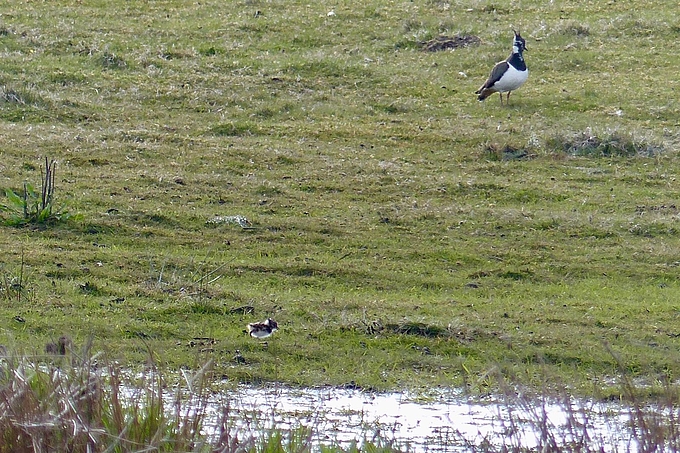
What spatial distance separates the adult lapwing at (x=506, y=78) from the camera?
16.4m

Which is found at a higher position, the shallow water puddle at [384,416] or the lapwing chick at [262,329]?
the lapwing chick at [262,329]

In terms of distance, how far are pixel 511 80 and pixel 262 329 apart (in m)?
9.46

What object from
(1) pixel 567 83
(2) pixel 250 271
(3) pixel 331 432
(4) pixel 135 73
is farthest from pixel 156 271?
(1) pixel 567 83

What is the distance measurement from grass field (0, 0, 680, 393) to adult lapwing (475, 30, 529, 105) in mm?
244

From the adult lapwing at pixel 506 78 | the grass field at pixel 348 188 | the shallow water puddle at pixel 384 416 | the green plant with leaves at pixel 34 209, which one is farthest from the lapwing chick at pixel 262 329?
the adult lapwing at pixel 506 78

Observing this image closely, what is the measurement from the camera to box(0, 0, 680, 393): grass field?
8.16 metres

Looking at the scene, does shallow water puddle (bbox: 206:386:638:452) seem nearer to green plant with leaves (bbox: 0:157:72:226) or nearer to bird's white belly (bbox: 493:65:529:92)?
green plant with leaves (bbox: 0:157:72:226)

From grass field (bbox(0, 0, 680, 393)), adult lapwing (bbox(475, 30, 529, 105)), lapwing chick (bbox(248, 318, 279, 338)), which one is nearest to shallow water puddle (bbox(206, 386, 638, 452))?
grass field (bbox(0, 0, 680, 393))

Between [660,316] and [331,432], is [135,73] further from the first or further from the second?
[331,432]

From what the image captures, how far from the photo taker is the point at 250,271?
9641 millimetres

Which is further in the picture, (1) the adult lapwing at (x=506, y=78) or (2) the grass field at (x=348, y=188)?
(1) the adult lapwing at (x=506, y=78)

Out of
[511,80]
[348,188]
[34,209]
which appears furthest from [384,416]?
[511,80]

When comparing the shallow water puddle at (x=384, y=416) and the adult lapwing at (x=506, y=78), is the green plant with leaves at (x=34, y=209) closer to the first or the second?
the shallow water puddle at (x=384, y=416)

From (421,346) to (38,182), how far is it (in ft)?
18.2
